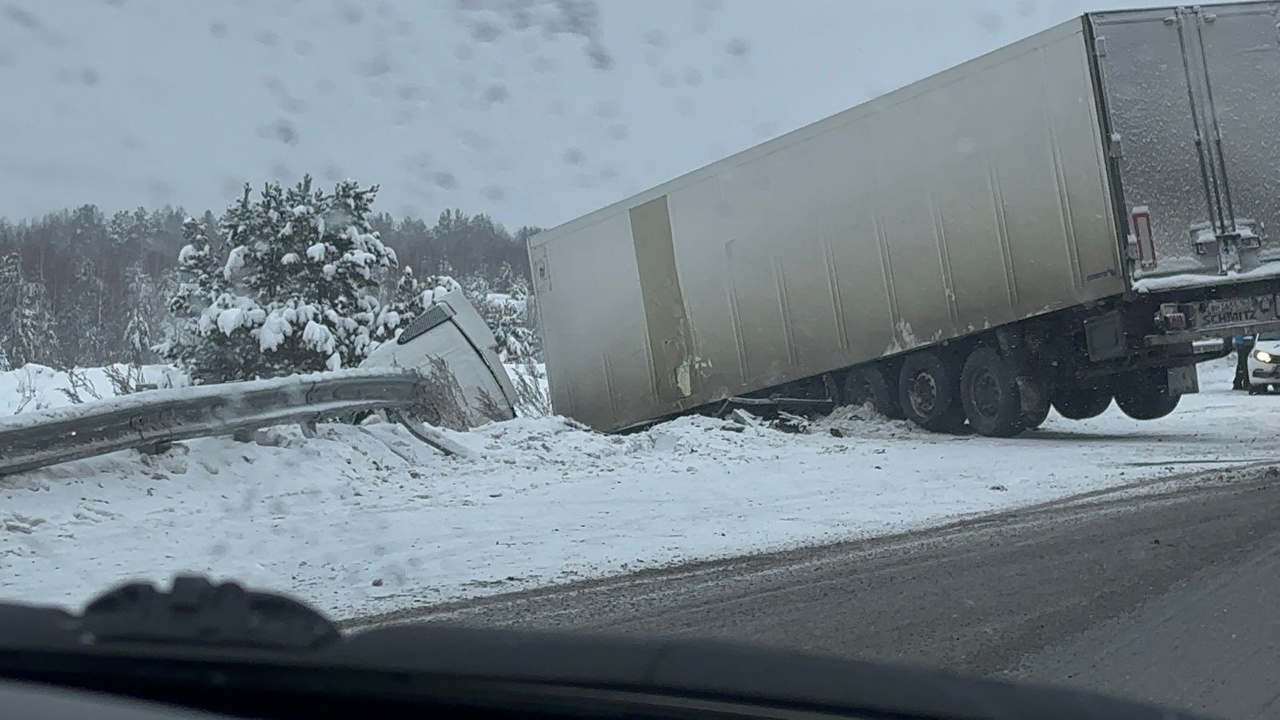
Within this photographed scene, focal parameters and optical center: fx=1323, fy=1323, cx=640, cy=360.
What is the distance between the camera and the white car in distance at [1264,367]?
72.8 feet

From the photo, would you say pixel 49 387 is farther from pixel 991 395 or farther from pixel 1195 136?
pixel 1195 136

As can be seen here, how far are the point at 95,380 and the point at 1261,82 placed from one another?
641 inches

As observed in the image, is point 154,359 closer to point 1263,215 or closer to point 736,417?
point 736,417

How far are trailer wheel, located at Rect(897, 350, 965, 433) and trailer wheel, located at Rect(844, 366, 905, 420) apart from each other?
167 mm

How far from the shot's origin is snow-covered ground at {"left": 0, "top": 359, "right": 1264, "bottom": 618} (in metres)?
7.61

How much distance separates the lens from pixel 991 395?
15.4 meters

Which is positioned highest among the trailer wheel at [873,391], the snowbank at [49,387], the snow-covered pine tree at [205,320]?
the snow-covered pine tree at [205,320]

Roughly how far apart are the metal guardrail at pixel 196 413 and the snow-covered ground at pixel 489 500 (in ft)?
0.62

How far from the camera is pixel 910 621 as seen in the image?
5.85m

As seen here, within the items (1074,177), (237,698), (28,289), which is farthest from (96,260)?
(237,698)

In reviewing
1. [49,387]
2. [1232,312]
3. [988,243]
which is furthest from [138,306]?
[1232,312]

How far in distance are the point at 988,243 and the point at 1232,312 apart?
263cm

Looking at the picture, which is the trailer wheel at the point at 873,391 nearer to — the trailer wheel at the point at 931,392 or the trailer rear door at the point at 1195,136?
the trailer wheel at the point at 931,392

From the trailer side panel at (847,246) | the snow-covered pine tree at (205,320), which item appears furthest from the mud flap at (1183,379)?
the snow-covered pine tree at (205,320)
